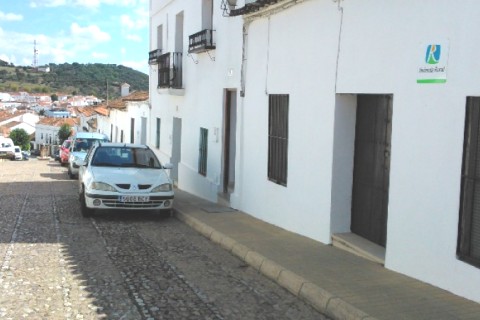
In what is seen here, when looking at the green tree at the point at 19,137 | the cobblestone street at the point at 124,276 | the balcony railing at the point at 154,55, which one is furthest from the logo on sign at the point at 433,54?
the green tree at the point at 19,137

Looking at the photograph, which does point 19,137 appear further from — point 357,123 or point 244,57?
point 357,123

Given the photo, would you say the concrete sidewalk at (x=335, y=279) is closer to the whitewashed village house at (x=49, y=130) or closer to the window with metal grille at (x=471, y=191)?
the window with metal grille at (x=471, y=191)

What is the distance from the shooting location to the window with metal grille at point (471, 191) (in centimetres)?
538

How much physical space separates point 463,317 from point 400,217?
1.63m

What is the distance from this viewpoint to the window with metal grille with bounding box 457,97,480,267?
5.38 meters

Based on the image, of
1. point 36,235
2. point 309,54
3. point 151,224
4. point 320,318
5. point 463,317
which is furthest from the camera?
point 151,224

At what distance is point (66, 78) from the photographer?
156 metres

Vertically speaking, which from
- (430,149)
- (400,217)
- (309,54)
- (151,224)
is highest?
(309,54)

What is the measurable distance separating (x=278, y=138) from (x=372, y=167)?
2.51 metres

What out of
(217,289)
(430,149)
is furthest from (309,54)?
(217,289)

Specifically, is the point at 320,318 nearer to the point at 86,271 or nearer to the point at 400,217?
the point at 400,217

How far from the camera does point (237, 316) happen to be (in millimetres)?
5461

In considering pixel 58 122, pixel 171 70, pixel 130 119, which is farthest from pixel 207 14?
pixel 58 122

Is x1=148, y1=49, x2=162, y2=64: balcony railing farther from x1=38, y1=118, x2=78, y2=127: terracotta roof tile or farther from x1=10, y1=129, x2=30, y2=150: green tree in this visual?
x1=10, y1=129, x2=30, y2=150: green tree
